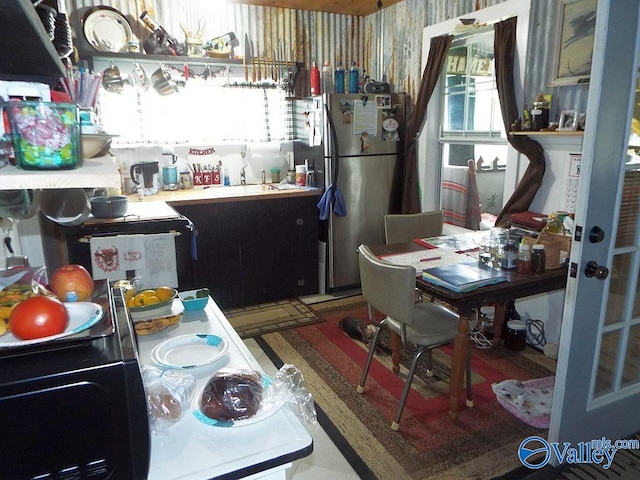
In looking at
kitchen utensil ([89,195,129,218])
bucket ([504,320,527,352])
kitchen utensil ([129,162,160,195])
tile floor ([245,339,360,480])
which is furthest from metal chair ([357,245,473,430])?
kitchen utensil ([129,162,160,195])

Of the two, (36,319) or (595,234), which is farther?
(595,234)

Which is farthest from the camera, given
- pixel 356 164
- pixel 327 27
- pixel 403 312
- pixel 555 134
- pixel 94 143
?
pixel 327 27

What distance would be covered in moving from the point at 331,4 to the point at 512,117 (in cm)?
193

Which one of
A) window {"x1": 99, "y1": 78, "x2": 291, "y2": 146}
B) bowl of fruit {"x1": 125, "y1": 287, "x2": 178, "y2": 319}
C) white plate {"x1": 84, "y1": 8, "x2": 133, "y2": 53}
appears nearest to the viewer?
bowl of fruit {"x1": 125, "y1": 287, "x2": 178, "y2": 319}

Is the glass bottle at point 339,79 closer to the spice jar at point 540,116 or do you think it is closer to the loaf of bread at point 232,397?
the spice jar at point 540,116

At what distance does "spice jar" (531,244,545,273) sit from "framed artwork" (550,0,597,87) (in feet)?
3.71

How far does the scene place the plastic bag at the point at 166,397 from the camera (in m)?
0.94

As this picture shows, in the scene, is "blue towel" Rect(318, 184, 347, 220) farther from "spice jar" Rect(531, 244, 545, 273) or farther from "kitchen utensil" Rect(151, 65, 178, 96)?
"spice jar" Rect(531, 244, 545, 273)

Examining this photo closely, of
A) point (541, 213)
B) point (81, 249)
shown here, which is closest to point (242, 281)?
point (81, 249)

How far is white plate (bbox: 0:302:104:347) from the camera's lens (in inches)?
31.8

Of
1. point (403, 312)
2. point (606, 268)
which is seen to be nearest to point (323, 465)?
point (403, 312)

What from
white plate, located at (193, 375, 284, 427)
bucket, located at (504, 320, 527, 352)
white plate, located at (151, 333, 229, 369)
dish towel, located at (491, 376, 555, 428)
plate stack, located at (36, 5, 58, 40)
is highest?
plate stack, located at (36, 5, 58, 40)

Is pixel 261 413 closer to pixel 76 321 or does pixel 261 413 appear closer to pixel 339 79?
pixel 76 321

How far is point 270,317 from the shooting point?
3.56m
